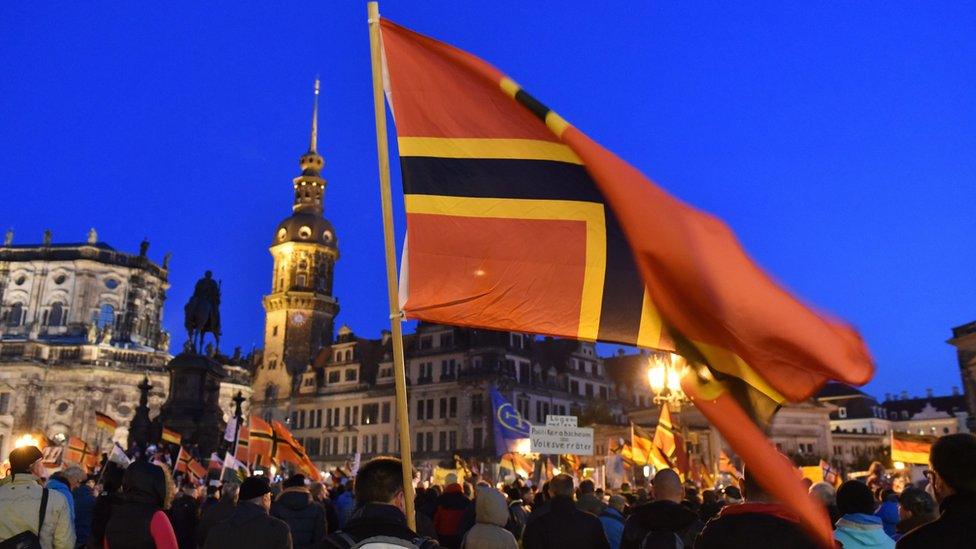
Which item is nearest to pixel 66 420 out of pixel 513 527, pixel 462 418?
pixel 462 418

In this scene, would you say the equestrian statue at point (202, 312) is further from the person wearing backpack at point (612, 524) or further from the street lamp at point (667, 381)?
the person wearing backpack at point (612, 524)

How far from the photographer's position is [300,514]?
344 inches

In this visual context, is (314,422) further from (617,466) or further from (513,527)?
(513,527)

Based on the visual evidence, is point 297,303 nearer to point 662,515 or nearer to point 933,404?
point 662,515

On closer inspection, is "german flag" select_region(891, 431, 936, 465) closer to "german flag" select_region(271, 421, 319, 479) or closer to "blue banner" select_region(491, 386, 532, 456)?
"blue banner" select_region(491, 386, 532, 456)

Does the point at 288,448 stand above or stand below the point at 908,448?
above

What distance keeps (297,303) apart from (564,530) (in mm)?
83951

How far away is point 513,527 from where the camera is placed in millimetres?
10219

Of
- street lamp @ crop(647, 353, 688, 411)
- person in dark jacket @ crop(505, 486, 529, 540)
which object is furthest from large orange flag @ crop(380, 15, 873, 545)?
street lamp @ crop(647, 353, 688, 411)

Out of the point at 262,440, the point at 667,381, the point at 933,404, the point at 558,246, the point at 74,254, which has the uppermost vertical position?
the point at 74,254

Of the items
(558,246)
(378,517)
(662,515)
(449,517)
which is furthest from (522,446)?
(378,517)

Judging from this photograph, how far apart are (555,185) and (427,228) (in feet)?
3.95

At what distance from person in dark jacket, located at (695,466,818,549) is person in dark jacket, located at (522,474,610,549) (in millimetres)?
2987

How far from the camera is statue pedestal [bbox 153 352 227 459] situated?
3073 cm
